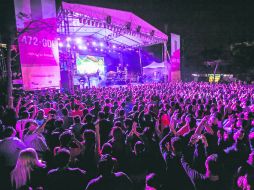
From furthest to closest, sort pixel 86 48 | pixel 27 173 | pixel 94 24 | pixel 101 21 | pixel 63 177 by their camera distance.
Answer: pixel 86 48 < pixel 94 24 < pixel 101 21 < pixel 27 173 < pixel 63 177

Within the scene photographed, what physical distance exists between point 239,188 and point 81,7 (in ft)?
43.6

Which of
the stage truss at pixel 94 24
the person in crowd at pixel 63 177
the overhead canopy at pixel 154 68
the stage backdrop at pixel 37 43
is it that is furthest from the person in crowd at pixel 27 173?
the overhead canopy at pixel 154 68

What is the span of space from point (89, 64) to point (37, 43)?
1512cm

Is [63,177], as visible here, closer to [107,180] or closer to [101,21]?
[107,180]

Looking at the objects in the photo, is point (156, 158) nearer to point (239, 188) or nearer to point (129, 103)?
point (239, 188)

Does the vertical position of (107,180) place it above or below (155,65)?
below

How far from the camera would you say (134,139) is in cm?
414

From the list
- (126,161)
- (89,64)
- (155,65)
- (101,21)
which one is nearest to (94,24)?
(101,21)

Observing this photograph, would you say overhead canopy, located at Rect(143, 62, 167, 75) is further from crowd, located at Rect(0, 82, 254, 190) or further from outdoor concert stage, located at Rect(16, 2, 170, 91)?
crowd, located at Rect(0, 82, 254, 190)

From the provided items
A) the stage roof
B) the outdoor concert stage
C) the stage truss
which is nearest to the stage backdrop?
A: the outdoor concert stage

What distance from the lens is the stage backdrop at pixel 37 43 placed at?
35.0 ft

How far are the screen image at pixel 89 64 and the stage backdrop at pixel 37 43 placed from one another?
42.8 ft

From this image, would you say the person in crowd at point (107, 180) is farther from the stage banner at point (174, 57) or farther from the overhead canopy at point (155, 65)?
the overhead canopy at point (155, 65)

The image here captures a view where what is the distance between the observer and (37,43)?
11.5 metres
